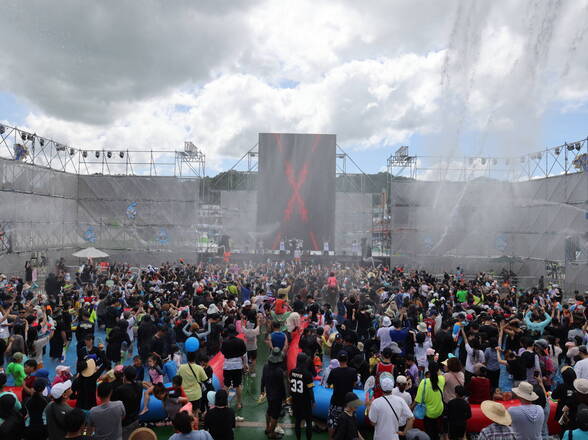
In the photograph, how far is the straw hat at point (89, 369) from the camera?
5.45m

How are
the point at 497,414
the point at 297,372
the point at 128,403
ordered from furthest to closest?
the point at 297,372
the point at 128,403
the point at 497,414

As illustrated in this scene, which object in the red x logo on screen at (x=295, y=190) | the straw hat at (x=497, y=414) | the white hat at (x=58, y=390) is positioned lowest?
the straw hat at (x=497, y=414)

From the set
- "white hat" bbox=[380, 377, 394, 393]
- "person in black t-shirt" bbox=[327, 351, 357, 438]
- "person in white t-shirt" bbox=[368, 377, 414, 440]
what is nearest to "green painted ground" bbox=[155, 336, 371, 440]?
"person in black t-shirt" bbox=[327, 351, 357, 438]

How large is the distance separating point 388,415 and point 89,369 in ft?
12.6

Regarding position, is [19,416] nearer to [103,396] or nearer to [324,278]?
[103,396]

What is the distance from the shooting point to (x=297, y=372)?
5602 mm

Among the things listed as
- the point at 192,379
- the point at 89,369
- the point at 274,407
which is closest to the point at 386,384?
the point at 274,407

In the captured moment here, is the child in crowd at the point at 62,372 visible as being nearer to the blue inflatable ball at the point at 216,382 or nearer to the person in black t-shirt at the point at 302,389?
the blue inflatable ball at the point at 216,382

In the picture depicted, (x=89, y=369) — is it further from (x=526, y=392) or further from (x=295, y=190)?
(x=295, y=190)

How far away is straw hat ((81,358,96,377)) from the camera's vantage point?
5.45m

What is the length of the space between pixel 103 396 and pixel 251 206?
102ft

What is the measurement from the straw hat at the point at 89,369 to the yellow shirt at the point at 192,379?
1.12 m

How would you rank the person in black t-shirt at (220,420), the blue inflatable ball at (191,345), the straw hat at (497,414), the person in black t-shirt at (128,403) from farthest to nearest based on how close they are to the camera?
the blue inflatable ball at (191,345) → the person in black t-shirt at (128,403) → the person in black t-shirt at (220,420) → the straw hat at (497,414)

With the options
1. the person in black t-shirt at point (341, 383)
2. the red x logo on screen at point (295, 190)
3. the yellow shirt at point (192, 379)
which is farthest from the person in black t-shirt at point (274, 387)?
the red x logo on screen at point (295, 190)
